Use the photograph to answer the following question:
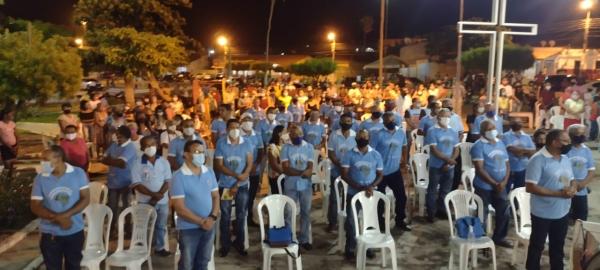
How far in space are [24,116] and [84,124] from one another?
2.72 meters

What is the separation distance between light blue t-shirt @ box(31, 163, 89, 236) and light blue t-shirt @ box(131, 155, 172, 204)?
137cm

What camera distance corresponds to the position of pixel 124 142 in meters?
7.37

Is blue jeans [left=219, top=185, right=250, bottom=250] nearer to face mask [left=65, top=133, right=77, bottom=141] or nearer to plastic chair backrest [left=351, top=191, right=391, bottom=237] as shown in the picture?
plastic chair backrest [left=351, top=191, right=391, bottom=237]

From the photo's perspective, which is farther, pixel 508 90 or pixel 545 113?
pixel 508 90

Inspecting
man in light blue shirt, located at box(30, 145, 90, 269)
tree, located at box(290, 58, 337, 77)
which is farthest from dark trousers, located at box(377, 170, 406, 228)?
tree, located at box(290, 58, 337, 77)

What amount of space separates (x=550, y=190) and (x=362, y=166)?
7.42 feet

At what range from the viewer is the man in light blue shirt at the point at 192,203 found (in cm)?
534

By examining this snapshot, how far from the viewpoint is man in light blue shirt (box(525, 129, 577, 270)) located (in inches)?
224

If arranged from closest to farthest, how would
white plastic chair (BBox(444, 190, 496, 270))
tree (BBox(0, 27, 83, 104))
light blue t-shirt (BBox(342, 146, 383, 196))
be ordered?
white plastic chair (BBox(444, 190, 496, 270))
light blue t-shirt (BBox(342, 146, 383, 196))
tree (BBox(0, 27, 83, 104))

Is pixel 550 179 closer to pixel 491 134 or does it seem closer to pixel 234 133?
pixel 491 134

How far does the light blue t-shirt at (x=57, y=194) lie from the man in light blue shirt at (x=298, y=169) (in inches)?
106

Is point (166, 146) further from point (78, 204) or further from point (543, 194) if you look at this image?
point (543, 194)

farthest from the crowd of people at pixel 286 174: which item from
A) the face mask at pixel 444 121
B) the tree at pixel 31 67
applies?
the tree at pixel 31 67

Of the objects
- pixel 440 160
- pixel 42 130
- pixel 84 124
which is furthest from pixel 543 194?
pixel 42 130
